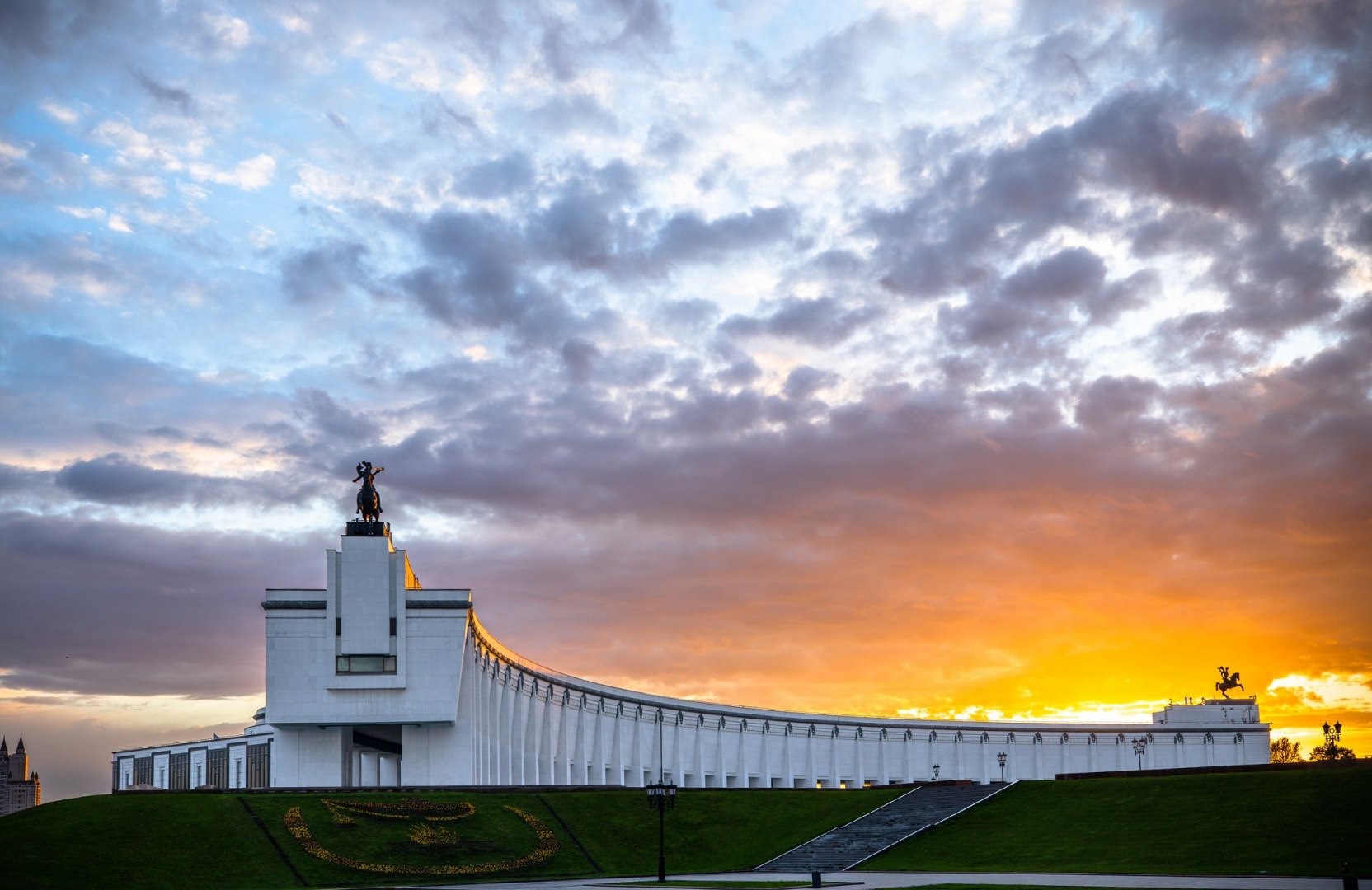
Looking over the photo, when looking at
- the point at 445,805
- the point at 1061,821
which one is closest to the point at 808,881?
the point at 1061,821

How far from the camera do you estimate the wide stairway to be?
55.7 meters

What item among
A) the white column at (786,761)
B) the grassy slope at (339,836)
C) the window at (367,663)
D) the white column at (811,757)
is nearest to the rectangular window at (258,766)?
the white column at (786,761)

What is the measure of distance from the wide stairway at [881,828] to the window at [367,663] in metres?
31.1

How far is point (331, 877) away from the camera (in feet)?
165

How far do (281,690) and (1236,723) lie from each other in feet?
331

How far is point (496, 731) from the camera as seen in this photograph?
313 ft

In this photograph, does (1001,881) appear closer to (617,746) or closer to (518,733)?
(518,733)

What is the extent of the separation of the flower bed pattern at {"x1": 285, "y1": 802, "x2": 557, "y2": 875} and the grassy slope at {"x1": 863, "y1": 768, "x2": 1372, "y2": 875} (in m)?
15.1

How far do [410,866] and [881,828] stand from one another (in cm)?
2317

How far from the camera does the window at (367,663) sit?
255 feet

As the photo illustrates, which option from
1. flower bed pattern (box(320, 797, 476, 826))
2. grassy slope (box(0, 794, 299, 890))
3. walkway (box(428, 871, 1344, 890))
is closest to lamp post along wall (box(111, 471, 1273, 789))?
walkway (box(428, 871, 1344, 890))

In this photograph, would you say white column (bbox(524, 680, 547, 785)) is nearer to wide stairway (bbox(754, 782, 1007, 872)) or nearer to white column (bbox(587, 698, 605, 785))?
white column (bbox(587, 698, 605, 785))

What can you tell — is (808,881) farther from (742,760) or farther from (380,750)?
(742,760)

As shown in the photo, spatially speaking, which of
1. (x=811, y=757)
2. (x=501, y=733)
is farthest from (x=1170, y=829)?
(x=811, y=757)
